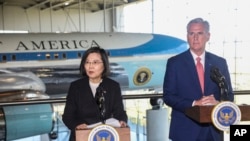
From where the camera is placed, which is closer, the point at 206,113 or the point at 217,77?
the point at 206,113

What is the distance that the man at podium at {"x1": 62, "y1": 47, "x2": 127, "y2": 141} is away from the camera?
6.76 feet

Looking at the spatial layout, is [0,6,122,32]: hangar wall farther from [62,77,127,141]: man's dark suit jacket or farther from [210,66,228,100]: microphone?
[210,66,228,100]: microphone

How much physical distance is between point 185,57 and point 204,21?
0.26 meters

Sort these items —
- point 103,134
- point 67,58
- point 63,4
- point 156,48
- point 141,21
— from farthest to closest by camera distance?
point 63,4 → point 141,21 → point 156,48 → point 67,58 → point 103,134

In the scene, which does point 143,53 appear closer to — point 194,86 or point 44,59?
point 44,59

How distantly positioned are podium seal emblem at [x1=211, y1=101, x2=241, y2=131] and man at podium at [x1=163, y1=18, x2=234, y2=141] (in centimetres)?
26

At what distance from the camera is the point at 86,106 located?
207 cm

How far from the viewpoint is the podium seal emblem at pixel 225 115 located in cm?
186

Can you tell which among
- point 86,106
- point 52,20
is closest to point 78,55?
point 86,106

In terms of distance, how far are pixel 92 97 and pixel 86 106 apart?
6 cm

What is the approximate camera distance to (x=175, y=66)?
2.31 metres

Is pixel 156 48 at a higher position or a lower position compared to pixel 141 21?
lower

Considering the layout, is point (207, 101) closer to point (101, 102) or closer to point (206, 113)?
point (206, 113)

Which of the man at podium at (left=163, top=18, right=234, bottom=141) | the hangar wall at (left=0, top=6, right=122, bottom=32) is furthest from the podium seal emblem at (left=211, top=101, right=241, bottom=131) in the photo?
the hangar wall at (left=0, top=6, right=122, bottom=32)
